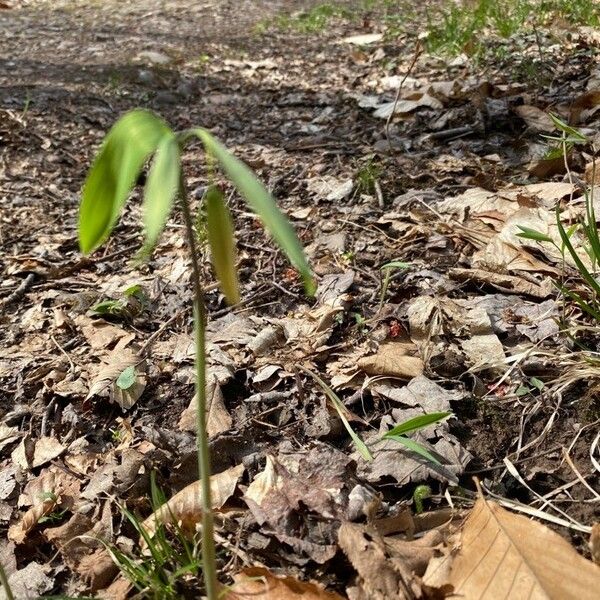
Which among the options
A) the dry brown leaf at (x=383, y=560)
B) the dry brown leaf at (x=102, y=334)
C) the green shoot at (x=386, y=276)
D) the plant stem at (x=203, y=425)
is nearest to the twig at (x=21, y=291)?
the dry brown leaf at (x=102, y=334)

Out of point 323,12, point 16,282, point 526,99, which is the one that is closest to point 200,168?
point 16,282

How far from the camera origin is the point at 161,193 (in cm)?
61

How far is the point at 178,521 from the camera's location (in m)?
1.49

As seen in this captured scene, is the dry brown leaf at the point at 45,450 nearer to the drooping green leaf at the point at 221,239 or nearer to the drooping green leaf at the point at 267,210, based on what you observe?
the drooping green leaf at the point at 221,239

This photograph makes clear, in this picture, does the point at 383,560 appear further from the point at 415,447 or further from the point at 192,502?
the point at 192,502

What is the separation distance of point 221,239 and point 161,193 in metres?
0.19

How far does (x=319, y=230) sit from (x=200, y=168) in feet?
4.01

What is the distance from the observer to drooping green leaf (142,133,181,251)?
593 millimetres

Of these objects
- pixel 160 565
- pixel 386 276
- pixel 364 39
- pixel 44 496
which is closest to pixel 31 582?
pixel 44 496

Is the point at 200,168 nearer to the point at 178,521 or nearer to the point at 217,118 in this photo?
the point at 217,118

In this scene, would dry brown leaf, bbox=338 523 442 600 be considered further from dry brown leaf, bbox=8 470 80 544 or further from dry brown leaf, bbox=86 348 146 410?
dry brown leaf, bbox=86 348 146 410

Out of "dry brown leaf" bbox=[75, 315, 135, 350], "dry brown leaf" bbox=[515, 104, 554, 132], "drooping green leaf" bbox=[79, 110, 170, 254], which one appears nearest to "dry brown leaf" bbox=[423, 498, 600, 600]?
"drooping green leaf" bbox=[79, 110, 170, 254]

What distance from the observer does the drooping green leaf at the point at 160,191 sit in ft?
1.95

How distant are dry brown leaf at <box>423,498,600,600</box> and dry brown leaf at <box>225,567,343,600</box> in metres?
0.20
